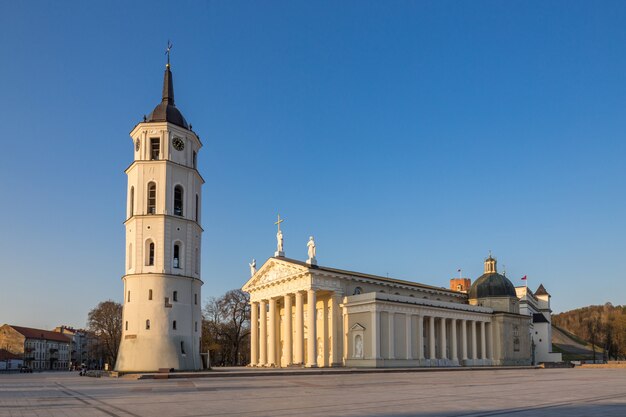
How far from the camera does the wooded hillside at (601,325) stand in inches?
5148

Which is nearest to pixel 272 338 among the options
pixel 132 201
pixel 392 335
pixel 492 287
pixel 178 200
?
pixel 392 335

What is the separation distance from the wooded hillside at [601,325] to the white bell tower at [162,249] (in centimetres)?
9785

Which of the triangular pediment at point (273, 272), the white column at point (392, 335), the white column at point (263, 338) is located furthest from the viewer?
the white column at point (263, 338)

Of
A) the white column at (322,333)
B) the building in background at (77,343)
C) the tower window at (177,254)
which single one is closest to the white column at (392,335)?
the white column at (322,333)

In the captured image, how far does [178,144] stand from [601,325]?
140 metres

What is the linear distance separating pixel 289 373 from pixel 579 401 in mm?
27814

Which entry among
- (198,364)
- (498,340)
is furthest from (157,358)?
(498,340)

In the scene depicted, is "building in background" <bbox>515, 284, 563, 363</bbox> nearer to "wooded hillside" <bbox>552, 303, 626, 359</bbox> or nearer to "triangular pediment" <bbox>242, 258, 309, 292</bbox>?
"wooded hillside" <bbox>552, 303, 626, 359</bbox>

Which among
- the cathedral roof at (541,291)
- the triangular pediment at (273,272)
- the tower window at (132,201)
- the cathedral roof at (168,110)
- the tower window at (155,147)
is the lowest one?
the cathedral roof at (541,291)

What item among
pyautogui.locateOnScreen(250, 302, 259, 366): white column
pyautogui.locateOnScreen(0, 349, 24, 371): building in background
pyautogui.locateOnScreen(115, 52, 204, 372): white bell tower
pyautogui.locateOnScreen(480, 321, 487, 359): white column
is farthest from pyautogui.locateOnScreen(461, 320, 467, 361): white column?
pyautogui.locateOnScreen(0, 349, 24, 371): building in background

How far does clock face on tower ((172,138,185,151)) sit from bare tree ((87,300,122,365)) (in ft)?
164

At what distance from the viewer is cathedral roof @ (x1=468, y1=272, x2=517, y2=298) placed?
86.2 metres

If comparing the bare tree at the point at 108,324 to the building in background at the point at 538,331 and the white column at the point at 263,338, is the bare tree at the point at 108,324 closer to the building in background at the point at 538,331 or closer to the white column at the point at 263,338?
the white column at the point at 263,338

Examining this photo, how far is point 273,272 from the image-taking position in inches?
2726
